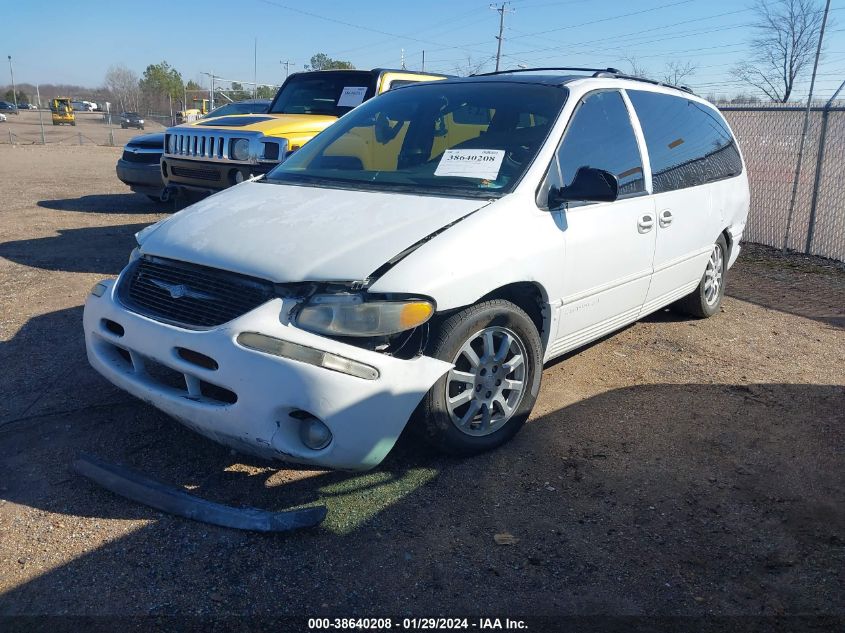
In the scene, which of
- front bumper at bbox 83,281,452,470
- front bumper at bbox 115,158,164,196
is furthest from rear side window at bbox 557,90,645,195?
front bumper at bbox 115,158,164,196

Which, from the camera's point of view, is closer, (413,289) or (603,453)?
(413,289)

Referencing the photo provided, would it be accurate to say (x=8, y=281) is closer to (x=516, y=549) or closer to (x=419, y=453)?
(x=419, y=453)

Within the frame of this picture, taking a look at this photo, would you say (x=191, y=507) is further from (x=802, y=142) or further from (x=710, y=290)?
(x=802, y=142)

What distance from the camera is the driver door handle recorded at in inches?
169

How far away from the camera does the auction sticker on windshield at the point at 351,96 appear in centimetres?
836

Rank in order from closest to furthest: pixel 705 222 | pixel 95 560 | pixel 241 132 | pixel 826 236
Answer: pixel 95 560
pixel 705 222
pixel 241 132
pixel 826 236

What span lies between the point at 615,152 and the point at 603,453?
5.85 ft

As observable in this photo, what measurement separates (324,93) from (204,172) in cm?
196

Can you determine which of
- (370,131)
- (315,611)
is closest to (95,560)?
(315,611)

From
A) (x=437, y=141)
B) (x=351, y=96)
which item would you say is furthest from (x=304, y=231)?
(x=351, y=96)

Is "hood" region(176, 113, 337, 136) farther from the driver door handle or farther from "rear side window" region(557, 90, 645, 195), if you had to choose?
the driver door handle

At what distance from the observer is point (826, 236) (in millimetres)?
8633

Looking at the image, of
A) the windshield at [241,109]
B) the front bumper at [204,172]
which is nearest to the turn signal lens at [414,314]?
the front bumper at [204,172]

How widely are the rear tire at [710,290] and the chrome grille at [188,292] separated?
3897 mm
